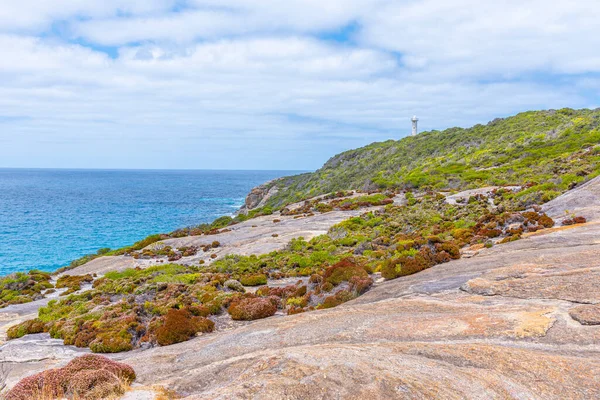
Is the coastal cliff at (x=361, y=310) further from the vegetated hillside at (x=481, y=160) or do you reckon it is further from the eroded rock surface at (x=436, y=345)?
the vegetated hillside at (x=481, y=160)

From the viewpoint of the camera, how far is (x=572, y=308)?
9.66m

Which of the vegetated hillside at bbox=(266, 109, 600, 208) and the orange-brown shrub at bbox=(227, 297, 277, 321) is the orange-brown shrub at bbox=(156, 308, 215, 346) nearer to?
the orange-brown shrub at bbox=(227, 297, 277, 321)

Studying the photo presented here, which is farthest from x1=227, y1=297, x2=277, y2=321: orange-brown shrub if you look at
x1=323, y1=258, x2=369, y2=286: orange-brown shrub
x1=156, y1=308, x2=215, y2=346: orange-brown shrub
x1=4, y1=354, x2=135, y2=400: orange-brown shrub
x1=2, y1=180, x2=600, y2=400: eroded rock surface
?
x1=4, y1=354, x2=135, y2=400: orange-brown shrub

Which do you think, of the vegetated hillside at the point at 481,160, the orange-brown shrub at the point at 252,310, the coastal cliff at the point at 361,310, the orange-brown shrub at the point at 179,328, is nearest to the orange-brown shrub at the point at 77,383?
the coastal cliff at the point at 361,310

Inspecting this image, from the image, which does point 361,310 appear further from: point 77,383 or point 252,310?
point 77,383

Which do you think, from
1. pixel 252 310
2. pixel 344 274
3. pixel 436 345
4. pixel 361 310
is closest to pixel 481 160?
pixel 344 274

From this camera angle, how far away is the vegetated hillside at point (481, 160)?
39.8 meters

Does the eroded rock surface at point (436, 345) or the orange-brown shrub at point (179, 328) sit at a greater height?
the eroded rock surface at point (436, 345)

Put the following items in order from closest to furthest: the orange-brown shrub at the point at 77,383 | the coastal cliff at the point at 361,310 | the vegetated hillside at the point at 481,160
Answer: the coastal cliff at the point at 361,310 < the orange-brown shrub at the point at 77,383 < the vegetated hillside at the point at 481,160

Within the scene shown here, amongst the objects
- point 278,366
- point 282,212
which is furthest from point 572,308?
point 282,212

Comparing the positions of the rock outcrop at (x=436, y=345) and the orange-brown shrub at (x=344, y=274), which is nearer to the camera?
the rock outcrop at (x=436, y=345)

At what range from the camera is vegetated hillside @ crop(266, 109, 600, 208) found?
39750 millimetres

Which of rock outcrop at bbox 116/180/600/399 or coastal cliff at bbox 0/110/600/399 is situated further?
coastal cliff at bbox 0/110/600/399

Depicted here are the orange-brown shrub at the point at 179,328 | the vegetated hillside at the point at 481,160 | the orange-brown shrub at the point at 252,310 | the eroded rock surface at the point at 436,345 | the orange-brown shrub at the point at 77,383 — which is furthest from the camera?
the vegetated hillside at the point at 481,160
